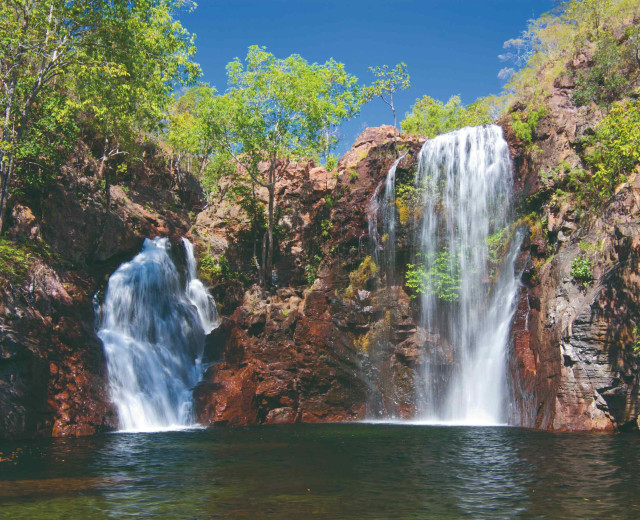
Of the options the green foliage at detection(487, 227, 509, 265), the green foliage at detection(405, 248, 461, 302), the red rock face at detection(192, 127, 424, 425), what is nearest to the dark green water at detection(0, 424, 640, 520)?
the red rock face at detection(192, 127, 424, 425)

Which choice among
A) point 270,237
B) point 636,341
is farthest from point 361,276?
point 636,341

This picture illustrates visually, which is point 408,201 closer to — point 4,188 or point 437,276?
point 437,276

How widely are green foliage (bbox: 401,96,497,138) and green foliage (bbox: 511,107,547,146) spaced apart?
590 inches

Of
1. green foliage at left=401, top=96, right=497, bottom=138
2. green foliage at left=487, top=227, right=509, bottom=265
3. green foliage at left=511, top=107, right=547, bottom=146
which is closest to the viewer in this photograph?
green foliage at left=487, top=227, right=509, bottom=265

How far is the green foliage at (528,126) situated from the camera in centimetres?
2600

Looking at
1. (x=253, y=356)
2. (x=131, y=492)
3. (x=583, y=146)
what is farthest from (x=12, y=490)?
(x=583, y=146)

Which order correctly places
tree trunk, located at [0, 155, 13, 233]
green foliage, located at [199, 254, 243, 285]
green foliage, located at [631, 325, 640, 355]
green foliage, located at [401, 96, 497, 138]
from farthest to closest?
1. green foliage, located at [401, 96, 497, 138]
2. green foliage, located at [199, 254, 243, 285]
3. tree trunk, located at [0, 155, 13, 233]
4. green foliage, located at [631, 325, 640, 355]

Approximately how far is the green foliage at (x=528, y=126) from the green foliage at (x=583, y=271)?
338 inches

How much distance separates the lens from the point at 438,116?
4544 cm

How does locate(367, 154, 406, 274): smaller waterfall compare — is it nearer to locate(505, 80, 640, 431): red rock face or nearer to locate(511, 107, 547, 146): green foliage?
locate(511, 107, 547, 146): green foliage

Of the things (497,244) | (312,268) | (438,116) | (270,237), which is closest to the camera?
(497,244)

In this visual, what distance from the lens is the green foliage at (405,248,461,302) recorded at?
83.1 feet

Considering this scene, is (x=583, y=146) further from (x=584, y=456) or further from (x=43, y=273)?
(x=43, y=273)

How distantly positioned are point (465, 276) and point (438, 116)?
2430 cm
